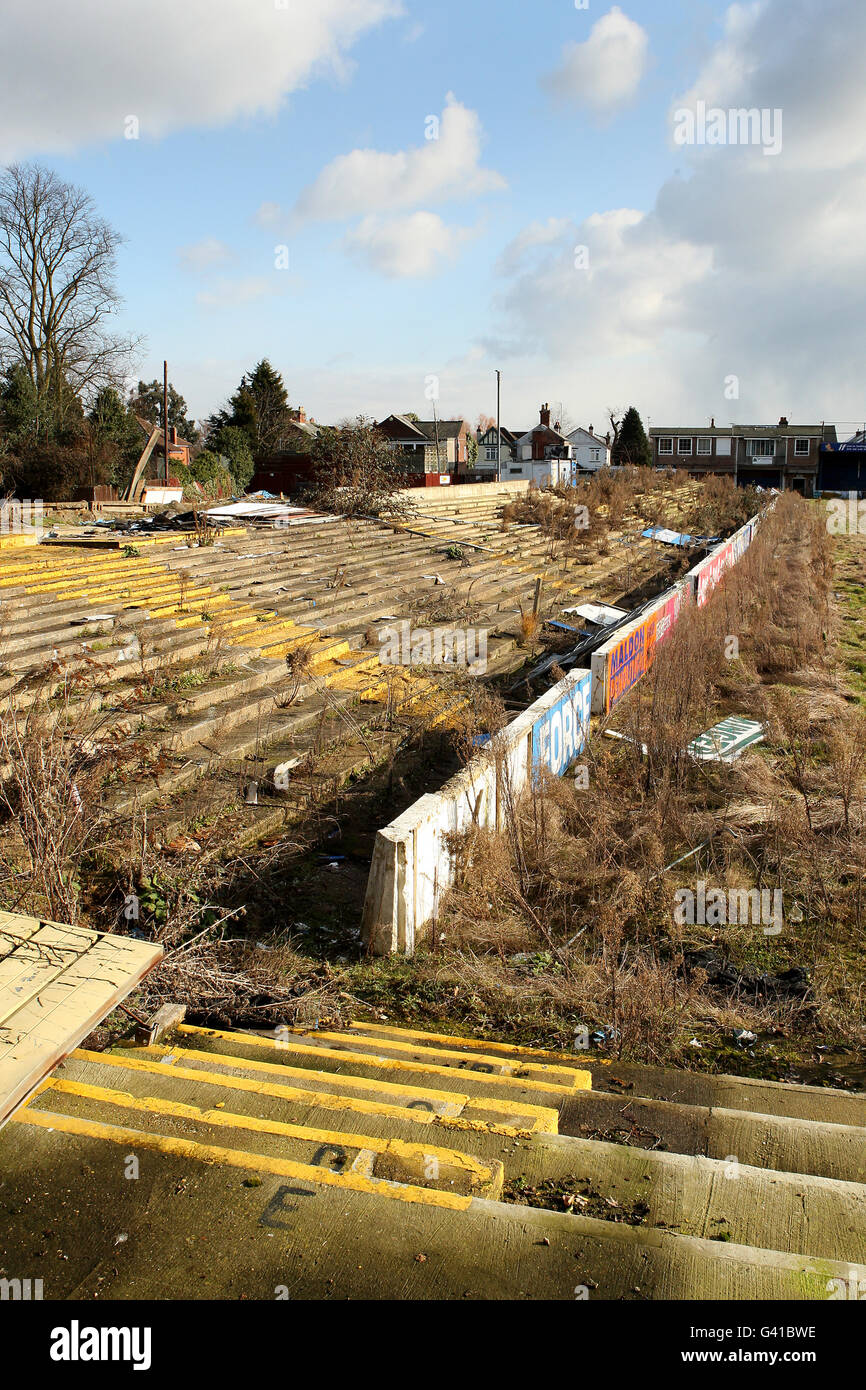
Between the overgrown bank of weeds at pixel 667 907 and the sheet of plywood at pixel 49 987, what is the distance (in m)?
1.96

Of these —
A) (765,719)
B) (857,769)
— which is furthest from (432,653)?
(857,769)

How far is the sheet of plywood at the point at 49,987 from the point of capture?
2896 millimetres

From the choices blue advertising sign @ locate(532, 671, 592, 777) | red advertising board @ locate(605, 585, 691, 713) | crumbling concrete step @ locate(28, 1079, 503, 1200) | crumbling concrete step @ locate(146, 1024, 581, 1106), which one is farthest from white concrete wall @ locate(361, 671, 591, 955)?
red advertising board @ locate(605, 585, 691, 713)

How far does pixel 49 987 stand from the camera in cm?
327

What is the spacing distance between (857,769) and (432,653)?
5968mm

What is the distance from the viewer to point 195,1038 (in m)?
4.29

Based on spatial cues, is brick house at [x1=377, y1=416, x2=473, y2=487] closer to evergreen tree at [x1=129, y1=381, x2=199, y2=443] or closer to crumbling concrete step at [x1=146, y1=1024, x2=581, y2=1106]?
evergreen tree at [x1=129, y1=381, x2=199, y2=443]

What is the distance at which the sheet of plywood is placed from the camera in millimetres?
2896

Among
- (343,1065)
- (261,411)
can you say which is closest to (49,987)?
(343,1065)

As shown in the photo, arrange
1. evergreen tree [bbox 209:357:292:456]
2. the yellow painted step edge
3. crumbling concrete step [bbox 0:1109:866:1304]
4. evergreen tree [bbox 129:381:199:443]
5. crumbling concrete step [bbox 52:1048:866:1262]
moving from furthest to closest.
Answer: evergreen tree [bbox 129:381:199:443], evergreen tree [bbox 209:357:292:456], crumbling concrete step [bbox 52:1048:866:1262], the yellow painted step edge, crumbling concrete step [bbox 0:1109:866:1304]

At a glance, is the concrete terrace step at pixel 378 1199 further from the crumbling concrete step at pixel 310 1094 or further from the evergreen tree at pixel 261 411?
the evergreen tree at pixel 261 411

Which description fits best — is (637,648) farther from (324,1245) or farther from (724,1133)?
(324,1245)

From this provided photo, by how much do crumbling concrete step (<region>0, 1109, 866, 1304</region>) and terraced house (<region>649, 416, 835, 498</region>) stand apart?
71.9m
